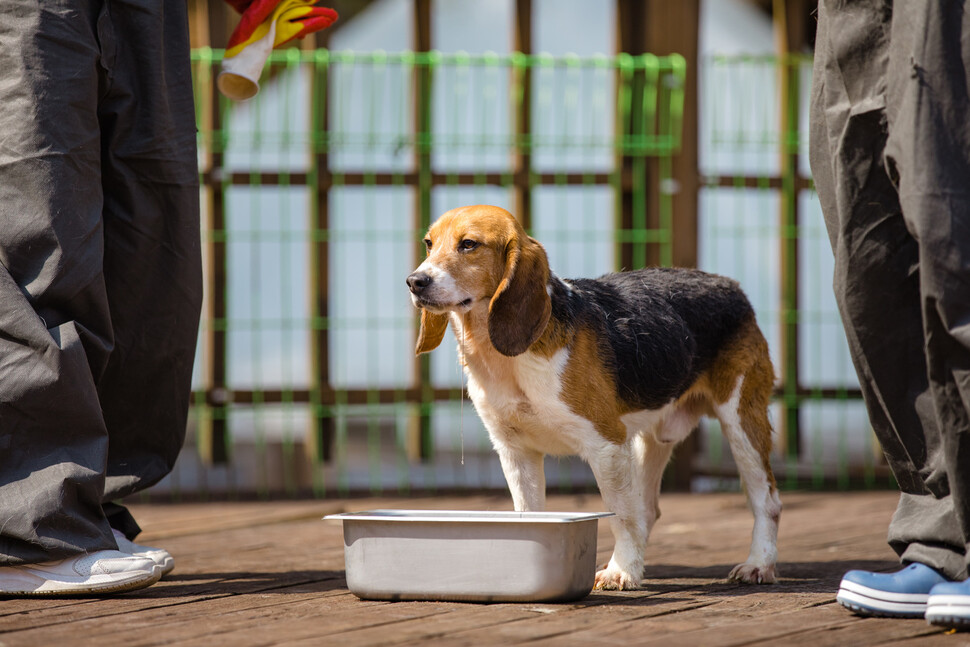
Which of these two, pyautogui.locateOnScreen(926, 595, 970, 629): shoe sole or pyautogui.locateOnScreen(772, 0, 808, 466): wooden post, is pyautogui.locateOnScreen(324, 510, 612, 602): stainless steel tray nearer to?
pyautogui.locateOnScreen(926, 595, 970, 629): shoe sole

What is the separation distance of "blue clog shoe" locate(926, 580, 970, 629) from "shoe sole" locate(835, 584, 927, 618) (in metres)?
0.13

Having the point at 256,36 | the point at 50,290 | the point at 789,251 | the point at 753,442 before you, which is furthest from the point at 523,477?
the point at 789,251

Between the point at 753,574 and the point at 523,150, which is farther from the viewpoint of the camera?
the point at 523,150

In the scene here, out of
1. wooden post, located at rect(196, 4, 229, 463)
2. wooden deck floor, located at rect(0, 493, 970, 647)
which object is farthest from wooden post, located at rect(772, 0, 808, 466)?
wooden post, located at rect(196, 4, 229, 463)

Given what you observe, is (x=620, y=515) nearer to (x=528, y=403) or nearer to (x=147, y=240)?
(x=528, y=403)

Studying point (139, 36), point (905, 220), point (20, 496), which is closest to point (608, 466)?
point (905, 220)

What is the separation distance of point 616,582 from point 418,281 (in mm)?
1021

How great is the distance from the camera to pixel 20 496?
2768mm

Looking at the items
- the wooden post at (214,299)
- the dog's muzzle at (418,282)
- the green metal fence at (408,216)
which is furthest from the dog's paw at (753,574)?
the wooden post at (214,299)

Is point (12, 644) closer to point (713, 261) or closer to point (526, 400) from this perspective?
point (526, 400)

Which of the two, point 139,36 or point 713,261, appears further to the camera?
point 713,261

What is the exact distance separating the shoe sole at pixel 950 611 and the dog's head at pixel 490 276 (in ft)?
4.03

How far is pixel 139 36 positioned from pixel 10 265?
769 mm

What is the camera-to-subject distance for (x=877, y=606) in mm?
2545
